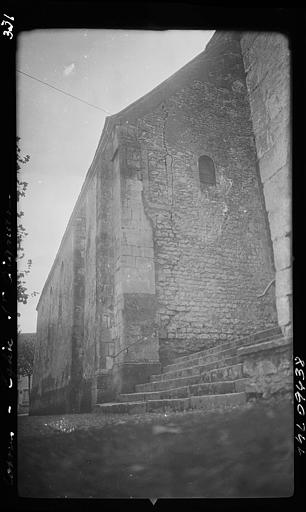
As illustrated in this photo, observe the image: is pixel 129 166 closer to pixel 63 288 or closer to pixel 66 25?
pixel 66 25

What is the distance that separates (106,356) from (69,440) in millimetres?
3836

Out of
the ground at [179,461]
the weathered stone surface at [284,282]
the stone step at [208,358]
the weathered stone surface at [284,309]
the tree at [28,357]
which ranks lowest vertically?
the tree at [28,357]

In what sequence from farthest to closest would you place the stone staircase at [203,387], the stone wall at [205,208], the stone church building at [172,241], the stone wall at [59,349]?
the stone wall at [59,349] < the stone wall at [205,208] < the stone church building at [172,241] < the stone staircase at [203,387]

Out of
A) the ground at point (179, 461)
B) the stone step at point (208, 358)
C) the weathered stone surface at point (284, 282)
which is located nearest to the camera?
the ground at point (179, 461)

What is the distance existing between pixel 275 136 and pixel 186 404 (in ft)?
8.42

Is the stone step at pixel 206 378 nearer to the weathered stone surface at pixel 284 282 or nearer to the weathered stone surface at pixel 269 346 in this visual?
the weathered stone surface at pixel 269 346

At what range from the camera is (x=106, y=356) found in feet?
21.9

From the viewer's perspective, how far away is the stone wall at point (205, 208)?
6992 mm

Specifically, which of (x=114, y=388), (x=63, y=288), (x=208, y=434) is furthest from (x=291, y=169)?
(x=63, y=288)

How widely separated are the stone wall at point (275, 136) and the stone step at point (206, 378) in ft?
3.61

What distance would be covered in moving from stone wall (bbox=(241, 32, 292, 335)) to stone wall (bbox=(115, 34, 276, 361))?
3.96 meters

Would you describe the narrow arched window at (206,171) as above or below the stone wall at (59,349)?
above

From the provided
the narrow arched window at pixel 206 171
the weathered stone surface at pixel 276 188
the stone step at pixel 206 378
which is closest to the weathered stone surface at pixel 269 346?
the stone step at pixel 206 378

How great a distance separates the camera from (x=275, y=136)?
2.80 meters
